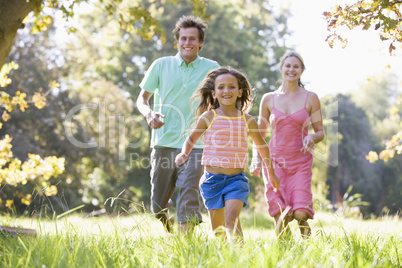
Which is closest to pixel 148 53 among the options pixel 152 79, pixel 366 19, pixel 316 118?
pixel 152 79

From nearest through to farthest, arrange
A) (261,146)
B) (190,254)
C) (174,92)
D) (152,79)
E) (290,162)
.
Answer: (190,254) < (261,146) < (290,162) < (174,92) < (152,79)

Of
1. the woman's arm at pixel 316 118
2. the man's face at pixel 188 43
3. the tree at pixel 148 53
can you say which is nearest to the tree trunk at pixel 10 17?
the man's face at pixel 188 43

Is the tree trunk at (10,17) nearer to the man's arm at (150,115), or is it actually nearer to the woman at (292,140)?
the man's arm at (150,115)

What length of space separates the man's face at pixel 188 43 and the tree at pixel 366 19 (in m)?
1.87

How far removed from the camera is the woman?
14.9ft

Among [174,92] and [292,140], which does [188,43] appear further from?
[292,140]

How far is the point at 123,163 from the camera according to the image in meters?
19.7

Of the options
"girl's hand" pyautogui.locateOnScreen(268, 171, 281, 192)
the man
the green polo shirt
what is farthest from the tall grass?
the green polo shirt

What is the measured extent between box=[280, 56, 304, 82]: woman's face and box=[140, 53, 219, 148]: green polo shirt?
2.47 feet

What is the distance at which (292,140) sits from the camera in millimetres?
4695

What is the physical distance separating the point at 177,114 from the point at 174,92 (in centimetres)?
24

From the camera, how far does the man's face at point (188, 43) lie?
4.96 m

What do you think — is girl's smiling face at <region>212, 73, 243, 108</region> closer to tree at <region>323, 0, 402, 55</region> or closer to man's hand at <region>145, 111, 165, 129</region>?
man's hand at <region>145, 111, 165, 129</region>

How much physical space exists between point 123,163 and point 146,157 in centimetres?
96
